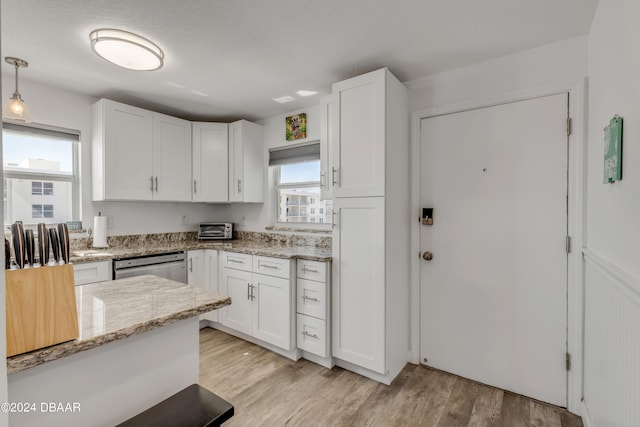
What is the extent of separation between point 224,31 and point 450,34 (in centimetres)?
140

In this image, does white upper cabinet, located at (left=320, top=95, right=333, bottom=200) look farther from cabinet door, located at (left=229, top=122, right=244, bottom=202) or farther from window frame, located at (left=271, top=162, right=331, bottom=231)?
cabinet door, located at (left=229, top=122, right=244, bottom=202)

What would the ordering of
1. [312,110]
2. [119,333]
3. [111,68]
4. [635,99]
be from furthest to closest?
[312,110], [111,68], [635,99], [119,333]

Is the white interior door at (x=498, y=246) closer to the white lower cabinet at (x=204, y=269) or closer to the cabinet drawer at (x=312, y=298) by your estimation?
the cabinet drawer at (x=312, y=298)

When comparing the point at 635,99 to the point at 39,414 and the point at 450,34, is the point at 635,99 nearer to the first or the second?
the point at 450,34

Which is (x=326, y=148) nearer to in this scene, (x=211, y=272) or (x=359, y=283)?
(x=359, y=283)

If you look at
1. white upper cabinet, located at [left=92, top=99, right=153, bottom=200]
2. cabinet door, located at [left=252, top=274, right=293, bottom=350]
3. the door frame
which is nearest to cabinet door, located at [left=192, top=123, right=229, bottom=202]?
white upper cabinet, located at [left=92, top=99, right=153, bottom=200]

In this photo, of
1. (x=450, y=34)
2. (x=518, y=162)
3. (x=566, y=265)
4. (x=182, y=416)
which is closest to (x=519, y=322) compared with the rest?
(x=566, y=265)

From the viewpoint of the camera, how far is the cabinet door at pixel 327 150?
8.28 feet

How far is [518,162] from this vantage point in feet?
7.07

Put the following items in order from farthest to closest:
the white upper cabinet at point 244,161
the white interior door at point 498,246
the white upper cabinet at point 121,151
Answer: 1. the white upper cabinet at point 244,161
2. the white upper cabinet at point 121,151
3. the white interior door at point 498,246

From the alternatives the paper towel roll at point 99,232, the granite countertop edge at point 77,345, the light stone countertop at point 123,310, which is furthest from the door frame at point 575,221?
the paper towel roll at point 99,232

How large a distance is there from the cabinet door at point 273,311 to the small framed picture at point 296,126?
1.54 metres

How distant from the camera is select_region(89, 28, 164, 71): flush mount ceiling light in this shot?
74.0 inches

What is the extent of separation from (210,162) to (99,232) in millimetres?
1289
